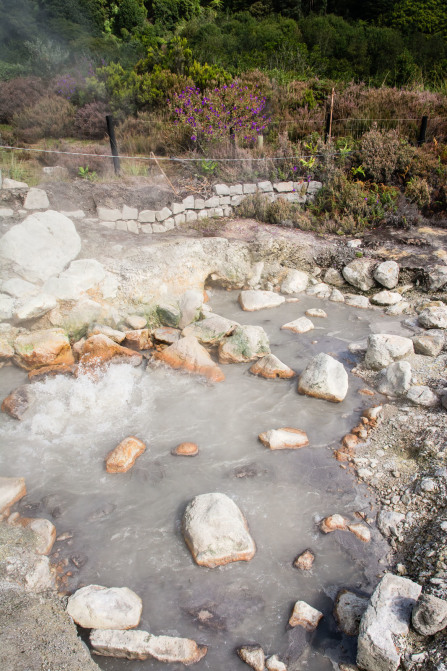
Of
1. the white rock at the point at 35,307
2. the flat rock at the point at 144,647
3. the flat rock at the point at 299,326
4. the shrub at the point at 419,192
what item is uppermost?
the shrub at the point at 419,192

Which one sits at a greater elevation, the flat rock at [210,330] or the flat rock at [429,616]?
the flat rock at [429,616]

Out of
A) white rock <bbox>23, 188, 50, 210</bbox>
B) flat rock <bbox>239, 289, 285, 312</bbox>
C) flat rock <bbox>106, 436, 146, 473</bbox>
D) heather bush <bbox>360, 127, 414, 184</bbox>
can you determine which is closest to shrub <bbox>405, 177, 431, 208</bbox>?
heather bush <bbox>360, 127, 414, 184</bbox>

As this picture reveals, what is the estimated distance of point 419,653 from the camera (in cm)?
249

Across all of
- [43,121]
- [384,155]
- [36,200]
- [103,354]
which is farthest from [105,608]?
[43,121]

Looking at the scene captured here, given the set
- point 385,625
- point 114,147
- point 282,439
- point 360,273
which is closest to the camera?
point 385,625

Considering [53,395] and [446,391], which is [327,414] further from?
[53,395]

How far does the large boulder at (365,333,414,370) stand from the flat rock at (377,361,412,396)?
278 mm

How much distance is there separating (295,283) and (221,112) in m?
4.59

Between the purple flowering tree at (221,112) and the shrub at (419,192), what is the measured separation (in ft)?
11.2

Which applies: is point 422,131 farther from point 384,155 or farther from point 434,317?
point 434,317

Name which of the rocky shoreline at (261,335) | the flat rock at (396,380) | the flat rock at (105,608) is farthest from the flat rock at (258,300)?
the flat rock at (105,608)

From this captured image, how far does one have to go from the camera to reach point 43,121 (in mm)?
10234

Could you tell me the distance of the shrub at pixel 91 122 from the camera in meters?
10.3

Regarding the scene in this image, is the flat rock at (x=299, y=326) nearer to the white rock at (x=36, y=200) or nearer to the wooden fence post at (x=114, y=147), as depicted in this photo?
the white rock at (x=36, y=200)
